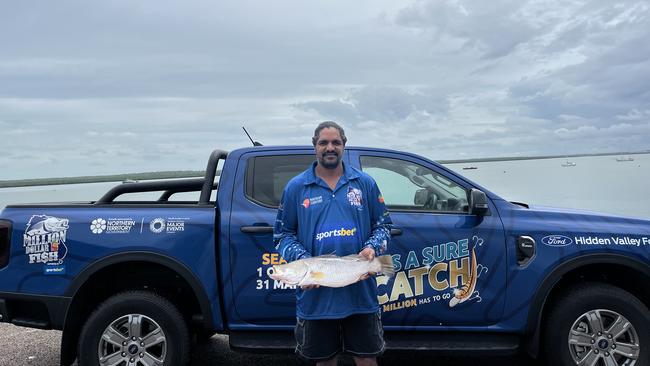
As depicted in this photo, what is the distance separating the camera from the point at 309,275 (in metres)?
2.43

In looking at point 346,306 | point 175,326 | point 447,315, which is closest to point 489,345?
point 447,315

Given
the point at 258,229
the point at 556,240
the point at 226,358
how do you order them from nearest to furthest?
the point at 258,229 < the point at 556,240 < the point at 226,358

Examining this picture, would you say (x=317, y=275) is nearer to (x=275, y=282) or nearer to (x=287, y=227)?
(x=287, y=227)

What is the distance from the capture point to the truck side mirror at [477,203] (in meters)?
3.40

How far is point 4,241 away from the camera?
3.56 m

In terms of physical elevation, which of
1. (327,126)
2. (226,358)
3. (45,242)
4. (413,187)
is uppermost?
(327,126)

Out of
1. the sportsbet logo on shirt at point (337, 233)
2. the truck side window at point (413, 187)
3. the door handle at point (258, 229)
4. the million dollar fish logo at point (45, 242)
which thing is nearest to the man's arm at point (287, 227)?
the sportsbet logo on shirt at point (337, 233)

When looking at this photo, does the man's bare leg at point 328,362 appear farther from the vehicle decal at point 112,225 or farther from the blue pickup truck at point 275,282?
the vehicle decal at point 112,225

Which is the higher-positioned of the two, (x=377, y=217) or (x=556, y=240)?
(x=377, y=217)

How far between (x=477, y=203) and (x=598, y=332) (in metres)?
1.32

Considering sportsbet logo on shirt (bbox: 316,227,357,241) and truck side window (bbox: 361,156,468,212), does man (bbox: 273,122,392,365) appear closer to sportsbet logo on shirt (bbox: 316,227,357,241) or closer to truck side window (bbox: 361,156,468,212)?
sportsbet logo on shirt (bbox: 316,227,357,241)

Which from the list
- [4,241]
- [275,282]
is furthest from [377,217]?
[4,241]

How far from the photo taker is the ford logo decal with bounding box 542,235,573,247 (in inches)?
142

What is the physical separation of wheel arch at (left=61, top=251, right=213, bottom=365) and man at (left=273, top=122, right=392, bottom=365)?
3.74 feet
